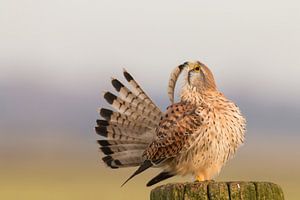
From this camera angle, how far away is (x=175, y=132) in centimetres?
1048

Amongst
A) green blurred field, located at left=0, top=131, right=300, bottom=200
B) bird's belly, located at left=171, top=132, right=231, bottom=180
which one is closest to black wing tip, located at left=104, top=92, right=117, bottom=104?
bird's belly, located at left=171, top=132, right=231, bottom=180

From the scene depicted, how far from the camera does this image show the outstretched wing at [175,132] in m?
10.4

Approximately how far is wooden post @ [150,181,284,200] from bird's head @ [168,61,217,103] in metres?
3.32

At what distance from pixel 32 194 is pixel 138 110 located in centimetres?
2166

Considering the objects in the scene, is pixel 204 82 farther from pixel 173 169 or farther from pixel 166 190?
pixel 166 190

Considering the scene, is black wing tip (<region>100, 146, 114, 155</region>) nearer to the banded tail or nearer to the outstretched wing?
the banded tail

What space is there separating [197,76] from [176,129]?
73cm

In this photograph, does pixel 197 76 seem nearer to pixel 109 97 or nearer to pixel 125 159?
pixel 109 97

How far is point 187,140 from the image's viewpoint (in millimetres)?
10453

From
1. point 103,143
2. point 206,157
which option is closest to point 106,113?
point 103,143

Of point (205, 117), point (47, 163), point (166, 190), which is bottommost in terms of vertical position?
point (166, 190)

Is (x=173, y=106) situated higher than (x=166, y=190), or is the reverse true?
(x=173, y=106)

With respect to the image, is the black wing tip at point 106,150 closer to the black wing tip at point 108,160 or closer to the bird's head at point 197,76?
the black wing tip at point 108,160

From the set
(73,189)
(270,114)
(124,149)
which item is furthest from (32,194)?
(270,114)
